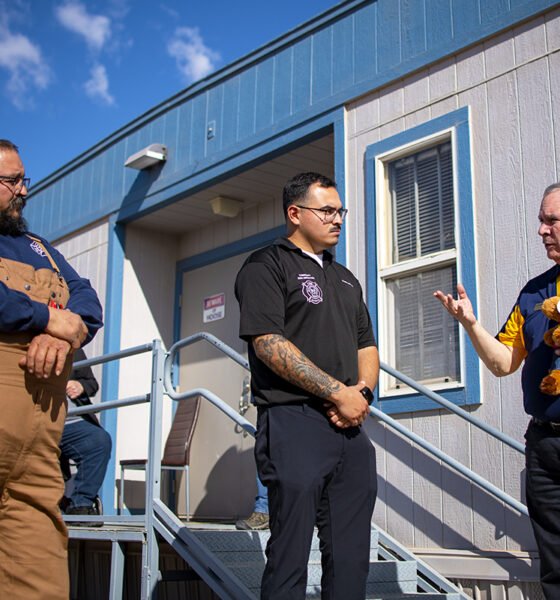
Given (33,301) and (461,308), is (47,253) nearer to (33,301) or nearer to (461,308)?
(33,301)

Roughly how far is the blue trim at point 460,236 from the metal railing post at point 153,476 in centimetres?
128

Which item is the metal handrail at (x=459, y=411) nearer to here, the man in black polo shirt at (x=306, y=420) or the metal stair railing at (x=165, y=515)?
the metal stair railing at (x=165, y=515)

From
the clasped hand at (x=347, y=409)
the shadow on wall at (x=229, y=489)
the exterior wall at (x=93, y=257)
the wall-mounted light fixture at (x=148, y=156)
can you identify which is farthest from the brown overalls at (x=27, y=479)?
the exterior wall at (x=93, y=257)

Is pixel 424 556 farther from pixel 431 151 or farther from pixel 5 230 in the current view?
pixel 5 230

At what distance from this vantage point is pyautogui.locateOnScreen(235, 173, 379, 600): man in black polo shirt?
253 centimetres

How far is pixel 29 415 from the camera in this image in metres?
2.29

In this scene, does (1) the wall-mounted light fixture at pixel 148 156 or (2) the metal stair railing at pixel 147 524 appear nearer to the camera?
(2) the metal stair railing at pixel 147 524

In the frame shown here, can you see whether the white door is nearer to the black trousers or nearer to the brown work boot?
the brown work boot

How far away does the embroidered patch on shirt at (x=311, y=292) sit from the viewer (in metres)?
2.77

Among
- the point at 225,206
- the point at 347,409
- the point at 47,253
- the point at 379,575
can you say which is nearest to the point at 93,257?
the point at 225,206

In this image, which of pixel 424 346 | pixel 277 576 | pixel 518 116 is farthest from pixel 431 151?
pixel 277 576

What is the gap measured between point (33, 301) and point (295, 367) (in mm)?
807

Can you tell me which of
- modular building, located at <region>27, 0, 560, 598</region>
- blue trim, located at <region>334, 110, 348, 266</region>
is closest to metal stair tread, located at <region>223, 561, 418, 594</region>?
modular building, located at <region>27, 0, 560, 598</region>

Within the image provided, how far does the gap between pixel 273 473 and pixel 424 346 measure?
2.21 m
